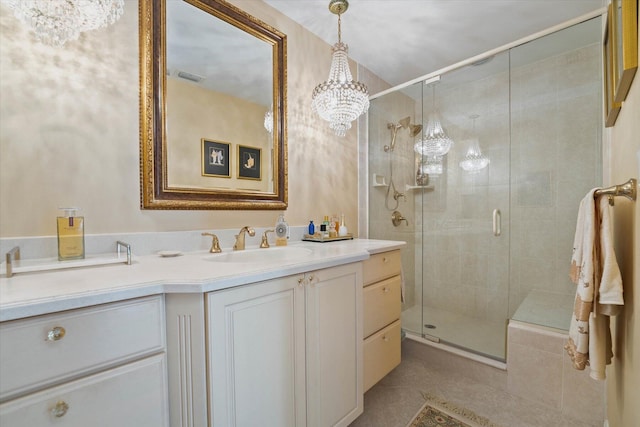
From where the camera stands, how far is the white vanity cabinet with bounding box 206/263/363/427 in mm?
877

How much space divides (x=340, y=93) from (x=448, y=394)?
1.93 metres

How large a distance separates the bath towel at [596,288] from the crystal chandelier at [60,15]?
1794 millimetres

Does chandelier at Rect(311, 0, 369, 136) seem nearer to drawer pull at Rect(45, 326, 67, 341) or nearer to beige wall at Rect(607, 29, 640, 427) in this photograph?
beige wall at Rect(607, 29, 640, 427)

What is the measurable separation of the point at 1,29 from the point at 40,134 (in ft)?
1.19

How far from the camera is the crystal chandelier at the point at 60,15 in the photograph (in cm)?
91

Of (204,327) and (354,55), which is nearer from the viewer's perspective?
(204,327)

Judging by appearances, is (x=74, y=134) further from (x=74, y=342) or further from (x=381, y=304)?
(x=381, y=304)

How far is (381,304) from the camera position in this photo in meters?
1.65

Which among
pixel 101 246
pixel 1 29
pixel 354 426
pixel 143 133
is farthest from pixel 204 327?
pixel 1 29

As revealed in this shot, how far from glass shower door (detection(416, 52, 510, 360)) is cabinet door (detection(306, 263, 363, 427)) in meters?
1.08

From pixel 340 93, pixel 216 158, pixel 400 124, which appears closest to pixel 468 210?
pixel 400 124

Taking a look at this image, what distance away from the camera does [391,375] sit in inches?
75.5

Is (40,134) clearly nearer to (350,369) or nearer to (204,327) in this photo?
(204,327)

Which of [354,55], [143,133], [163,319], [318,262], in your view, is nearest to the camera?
[163,319]
